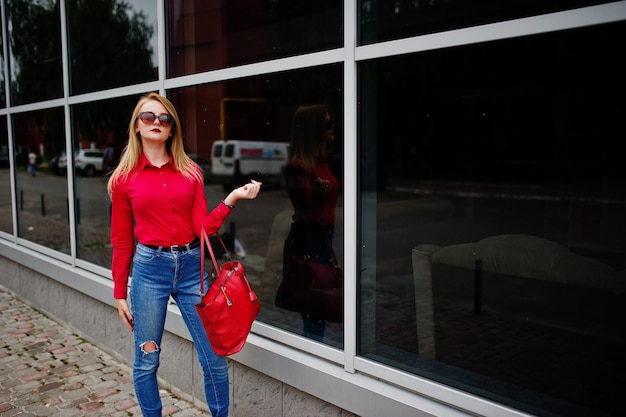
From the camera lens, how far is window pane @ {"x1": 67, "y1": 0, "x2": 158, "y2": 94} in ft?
17.3

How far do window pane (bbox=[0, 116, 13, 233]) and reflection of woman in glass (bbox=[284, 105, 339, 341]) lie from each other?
4.86 m

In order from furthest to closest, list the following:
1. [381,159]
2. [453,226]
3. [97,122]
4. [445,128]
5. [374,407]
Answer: [445,128] → [453,226] → [97,122] → [381,159] → [374,407]

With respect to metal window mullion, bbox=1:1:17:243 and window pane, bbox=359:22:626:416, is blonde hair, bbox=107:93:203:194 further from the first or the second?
metal window mullion, bbox=1:1:17:243

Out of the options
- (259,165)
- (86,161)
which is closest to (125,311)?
(86,161)

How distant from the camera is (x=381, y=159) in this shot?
3588mm

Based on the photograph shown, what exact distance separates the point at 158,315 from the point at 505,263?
4.66 metres

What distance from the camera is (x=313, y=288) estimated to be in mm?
3912

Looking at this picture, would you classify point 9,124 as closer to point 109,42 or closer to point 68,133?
point 68,133

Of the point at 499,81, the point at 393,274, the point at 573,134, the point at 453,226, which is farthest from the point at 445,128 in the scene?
the point at 393,274

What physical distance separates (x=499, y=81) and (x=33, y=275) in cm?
1123

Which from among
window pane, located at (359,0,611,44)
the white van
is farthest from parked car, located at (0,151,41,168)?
the white van

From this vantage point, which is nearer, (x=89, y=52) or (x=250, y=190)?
(x=250, y=190)

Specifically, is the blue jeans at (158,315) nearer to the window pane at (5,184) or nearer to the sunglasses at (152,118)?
the sunglasses at (152,118)

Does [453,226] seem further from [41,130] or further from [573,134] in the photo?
[41,130]
